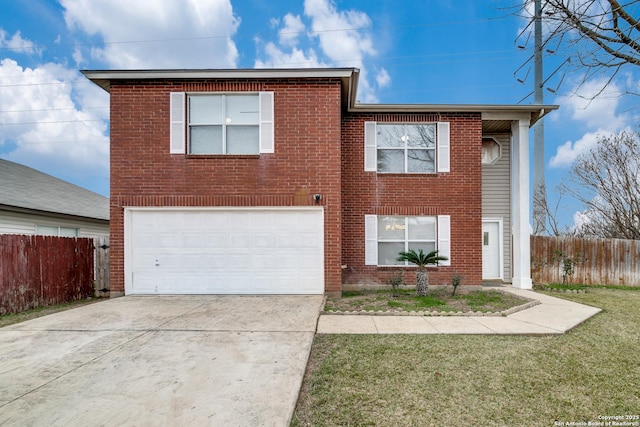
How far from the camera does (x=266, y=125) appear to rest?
812cm

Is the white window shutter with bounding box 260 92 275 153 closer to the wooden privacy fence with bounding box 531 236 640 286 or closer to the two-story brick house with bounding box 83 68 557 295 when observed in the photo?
the two-story brick house with bounding box 83 68 557 295

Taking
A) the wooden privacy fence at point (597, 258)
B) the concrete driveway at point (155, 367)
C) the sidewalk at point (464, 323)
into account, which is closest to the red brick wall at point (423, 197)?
the sidewalk at point (464, 323)

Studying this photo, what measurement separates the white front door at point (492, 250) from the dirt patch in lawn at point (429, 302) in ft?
6.34

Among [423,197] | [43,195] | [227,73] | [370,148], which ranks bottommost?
[423,197]

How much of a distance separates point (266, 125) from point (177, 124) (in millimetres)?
2223

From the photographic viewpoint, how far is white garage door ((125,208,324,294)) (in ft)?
26.5

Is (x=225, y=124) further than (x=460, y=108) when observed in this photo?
No

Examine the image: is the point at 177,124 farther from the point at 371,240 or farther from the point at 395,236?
the point at 395,236

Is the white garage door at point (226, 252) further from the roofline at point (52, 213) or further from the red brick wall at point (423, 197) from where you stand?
the roofline at point (52, 213)

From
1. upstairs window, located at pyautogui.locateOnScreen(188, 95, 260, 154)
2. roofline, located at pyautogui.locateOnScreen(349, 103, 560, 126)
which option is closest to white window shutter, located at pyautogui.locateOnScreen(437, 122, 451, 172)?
roofline, located at pyautogui.locateOnScreen(349, 103, 560, 126)

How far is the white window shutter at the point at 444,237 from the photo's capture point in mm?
9297

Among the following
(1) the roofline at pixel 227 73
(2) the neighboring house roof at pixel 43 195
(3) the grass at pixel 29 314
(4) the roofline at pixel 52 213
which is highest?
(1) the roofline at pixel 227 73

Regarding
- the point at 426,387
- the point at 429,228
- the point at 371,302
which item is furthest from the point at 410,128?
the point at 426,387

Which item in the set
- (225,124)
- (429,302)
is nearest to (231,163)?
(225,124)
